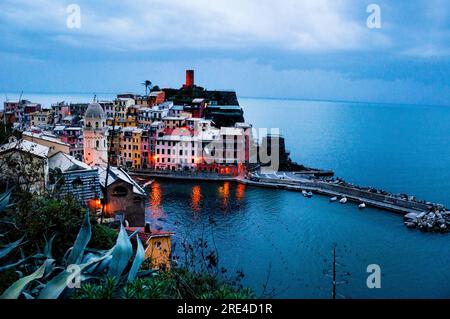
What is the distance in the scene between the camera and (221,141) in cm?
3052

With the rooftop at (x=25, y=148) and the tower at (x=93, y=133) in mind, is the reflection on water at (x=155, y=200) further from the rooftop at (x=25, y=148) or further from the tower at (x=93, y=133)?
the rooftop at (x=25, y=148)

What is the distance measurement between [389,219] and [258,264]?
934 centimetres

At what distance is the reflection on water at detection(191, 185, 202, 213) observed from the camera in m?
22.1

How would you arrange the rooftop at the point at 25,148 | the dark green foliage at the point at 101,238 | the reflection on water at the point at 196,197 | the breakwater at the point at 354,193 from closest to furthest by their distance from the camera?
1. the dark green foliage at the point at 101,238
2. the rooftop at the point at 25,148
3. the breakwater at the point at 354,193
4. the reflection on water at the point at 196,197

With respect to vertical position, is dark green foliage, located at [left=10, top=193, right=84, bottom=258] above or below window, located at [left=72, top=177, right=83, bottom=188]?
above

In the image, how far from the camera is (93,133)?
22281 mm

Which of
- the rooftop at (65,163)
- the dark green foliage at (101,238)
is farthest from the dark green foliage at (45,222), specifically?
the rooftop at (65,163)

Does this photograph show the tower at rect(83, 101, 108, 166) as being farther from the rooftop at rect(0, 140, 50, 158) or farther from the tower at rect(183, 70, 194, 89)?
the tower at rect(183, 70, 194, 89)

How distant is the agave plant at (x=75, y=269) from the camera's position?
344 centimetres

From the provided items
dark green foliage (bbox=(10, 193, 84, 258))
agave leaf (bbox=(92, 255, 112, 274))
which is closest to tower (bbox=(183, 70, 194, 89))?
dark green foliage (bbox=(10, 193, 84, 258))

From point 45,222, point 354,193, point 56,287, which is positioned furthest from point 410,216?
point 56,287

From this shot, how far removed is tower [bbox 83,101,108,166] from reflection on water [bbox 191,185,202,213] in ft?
14.8

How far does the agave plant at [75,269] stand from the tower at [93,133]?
18101 mm
